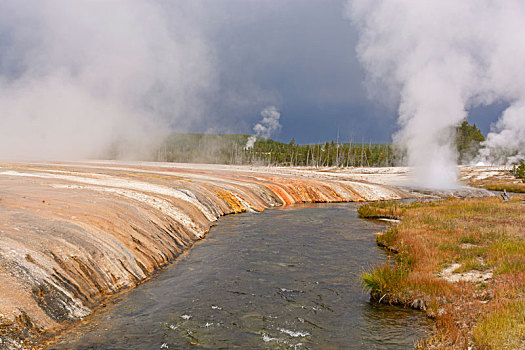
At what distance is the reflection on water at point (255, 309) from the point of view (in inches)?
304

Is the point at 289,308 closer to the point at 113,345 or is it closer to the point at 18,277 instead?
the point at 113,345

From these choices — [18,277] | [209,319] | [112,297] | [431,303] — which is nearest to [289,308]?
[209,319]

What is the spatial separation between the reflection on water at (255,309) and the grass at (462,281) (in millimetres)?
658

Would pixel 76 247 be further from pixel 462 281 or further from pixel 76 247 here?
pixel 462 281

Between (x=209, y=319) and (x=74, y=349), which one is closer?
(x=74, y=349)

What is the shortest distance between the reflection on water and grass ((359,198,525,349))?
25.9 inches

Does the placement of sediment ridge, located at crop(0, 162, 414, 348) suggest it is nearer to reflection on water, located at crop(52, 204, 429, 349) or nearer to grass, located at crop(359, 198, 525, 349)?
reflection on water, located at crop(52, 204, 429, 349)

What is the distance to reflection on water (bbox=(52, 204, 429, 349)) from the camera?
771 centimetres

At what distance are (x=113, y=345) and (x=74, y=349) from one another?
2.54 feet

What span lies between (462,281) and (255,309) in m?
6.64

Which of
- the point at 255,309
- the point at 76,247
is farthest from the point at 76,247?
the point at 255,309

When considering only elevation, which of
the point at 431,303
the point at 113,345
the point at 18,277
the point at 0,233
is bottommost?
the point at 113,345

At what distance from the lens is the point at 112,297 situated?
32.3 feet

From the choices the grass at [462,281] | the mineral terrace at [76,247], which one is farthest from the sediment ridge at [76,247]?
the grass at [462,281]
